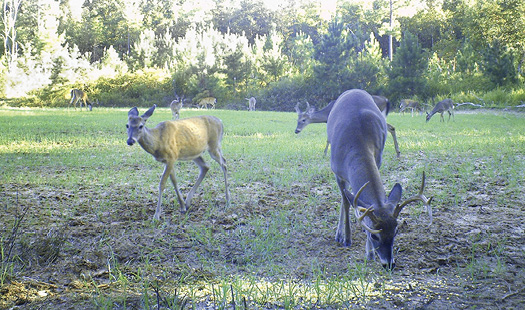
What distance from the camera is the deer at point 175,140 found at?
5.36 meters

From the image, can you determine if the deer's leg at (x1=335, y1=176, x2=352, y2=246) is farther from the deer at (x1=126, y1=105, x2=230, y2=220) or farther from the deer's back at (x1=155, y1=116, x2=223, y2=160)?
the deer's back at (x1=155, y1=116, x2=223, y2=160)

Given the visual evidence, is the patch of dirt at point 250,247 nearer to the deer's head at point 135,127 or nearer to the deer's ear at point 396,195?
the deer's ear at point 396,195

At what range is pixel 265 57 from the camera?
36156 millimetres

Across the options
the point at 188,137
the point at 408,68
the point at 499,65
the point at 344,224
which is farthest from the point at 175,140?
the point at 408,68

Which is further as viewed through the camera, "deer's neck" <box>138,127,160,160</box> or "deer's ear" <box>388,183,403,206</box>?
"deer's neck" <box>138,127,160,160</box>

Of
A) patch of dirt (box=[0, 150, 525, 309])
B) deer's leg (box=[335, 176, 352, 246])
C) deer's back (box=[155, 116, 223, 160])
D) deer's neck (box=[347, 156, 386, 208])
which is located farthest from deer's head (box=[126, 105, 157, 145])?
deer's neck (box=[347, 156, 386, 208])

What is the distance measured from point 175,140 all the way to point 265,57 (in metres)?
31.4

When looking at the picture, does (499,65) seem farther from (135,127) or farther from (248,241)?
(248,241)

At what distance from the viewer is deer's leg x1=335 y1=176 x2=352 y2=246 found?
14.0 feet

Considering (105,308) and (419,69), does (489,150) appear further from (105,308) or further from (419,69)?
(419,69)

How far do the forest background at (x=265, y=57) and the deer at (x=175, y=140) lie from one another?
2009 cm

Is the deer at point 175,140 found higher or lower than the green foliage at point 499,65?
lower

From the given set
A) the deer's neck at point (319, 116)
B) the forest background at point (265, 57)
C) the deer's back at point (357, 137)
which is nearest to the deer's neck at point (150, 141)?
the deer's back at point (357, 137)

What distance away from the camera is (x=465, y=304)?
309 centimetres
